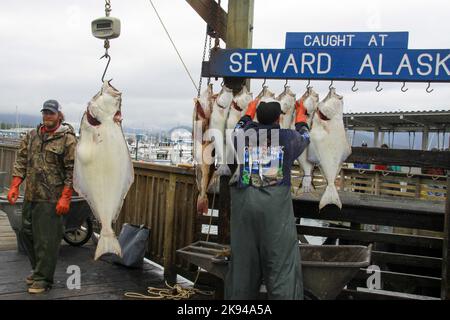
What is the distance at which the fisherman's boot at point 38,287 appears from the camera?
15.1 ft

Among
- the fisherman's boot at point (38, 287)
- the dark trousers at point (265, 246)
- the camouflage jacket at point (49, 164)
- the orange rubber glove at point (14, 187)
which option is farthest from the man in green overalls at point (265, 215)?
the orange rubber glove at point (14, 187)

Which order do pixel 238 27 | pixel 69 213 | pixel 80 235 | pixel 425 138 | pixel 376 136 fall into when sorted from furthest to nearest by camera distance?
pixel 376 136 < pixel 425 138 < pixel 80 235 < pixel 69 213 < pixel 238 27

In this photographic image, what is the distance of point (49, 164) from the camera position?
4.59 m

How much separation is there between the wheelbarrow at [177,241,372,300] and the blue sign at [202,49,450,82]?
4.90ft

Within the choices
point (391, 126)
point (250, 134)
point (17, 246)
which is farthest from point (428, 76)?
point (391, 126)

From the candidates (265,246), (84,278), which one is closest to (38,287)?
(84,278)

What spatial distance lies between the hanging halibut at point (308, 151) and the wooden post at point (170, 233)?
1.82 m

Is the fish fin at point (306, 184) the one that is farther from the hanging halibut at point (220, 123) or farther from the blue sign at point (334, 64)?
the blue sign at point (334, 64)

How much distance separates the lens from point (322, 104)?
386cm

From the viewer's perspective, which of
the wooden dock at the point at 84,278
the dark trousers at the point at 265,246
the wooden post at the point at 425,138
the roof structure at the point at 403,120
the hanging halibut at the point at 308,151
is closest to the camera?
the dark trousers at the point at 265,246

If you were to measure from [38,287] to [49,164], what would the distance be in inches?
49.7

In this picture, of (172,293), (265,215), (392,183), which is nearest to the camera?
(265,215)

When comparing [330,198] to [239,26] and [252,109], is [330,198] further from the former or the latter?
[239,26]
